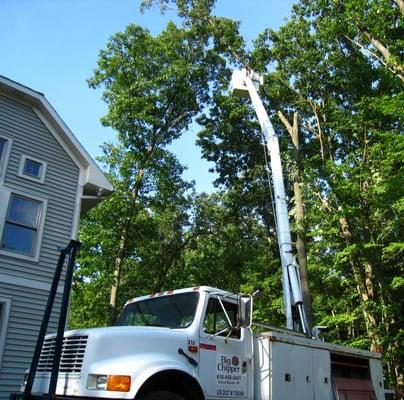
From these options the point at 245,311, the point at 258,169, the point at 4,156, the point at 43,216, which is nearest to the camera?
the point at 245,311

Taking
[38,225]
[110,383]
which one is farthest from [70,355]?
[38,225]

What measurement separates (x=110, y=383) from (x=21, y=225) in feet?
25.6

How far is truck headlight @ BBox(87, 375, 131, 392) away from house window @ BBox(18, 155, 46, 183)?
8.32 metres

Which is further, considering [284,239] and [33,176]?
[33,176]

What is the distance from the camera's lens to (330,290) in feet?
79.6

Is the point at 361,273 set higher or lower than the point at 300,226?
lower

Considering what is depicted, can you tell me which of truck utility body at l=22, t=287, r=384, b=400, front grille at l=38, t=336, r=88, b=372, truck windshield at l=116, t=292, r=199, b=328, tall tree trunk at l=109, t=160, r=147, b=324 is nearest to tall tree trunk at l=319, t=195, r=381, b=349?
tall tree trunk at l=109, t=160, r=147, b=324

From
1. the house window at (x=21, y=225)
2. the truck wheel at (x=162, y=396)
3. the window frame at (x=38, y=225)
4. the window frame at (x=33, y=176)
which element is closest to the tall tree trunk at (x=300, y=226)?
the window frame at (x=38, y=225)

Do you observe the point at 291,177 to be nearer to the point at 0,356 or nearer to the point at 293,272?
the point at 293,272

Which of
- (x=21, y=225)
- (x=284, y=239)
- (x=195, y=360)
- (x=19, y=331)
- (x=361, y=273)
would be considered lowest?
(x=195, y=360)

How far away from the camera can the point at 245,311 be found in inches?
292

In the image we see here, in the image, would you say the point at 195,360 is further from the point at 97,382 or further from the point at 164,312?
the point at 97,382

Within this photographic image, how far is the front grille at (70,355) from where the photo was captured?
661 cm

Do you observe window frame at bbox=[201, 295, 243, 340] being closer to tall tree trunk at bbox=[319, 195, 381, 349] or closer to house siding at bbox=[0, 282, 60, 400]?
house siding at bbox=[0, 282, 60, 400]
